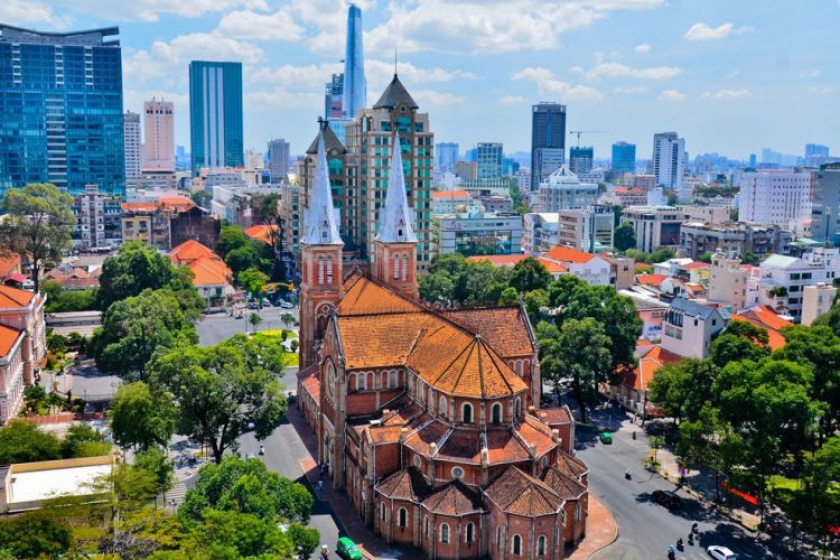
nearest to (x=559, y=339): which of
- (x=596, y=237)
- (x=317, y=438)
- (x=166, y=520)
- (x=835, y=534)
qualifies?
(x=317, y=438)

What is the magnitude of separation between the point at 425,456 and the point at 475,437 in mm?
3576

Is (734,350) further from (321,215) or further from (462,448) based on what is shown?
(321,215)

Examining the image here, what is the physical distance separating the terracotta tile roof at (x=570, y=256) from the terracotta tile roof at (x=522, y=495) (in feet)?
281

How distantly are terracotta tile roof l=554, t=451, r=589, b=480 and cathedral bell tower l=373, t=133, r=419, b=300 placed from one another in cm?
2705

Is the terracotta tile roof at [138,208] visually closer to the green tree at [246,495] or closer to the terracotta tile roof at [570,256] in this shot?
the terracotta tile roof at [570,256]

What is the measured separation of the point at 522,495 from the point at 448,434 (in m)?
6.79

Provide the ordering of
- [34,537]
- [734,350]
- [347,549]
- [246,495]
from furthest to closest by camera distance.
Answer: [734,350] → [347,549] → [246,495] → [34,537]

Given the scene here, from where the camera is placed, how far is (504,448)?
166 feet

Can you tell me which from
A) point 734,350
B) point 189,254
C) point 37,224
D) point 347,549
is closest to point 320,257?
point 347,549

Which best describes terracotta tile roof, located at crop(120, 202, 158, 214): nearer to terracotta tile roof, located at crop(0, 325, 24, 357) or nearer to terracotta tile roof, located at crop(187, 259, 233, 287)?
terracotta tile roof, located at crop(187, 259, 233, 287)

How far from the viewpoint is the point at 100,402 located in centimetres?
7575

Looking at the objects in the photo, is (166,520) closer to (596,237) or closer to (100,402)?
(100,402)

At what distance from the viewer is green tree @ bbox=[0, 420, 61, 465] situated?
5075cm

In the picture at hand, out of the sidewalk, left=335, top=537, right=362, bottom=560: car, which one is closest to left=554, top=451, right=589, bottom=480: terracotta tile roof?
the sidewalk
